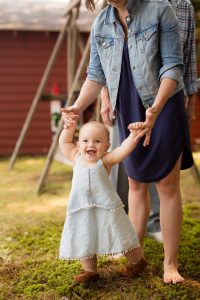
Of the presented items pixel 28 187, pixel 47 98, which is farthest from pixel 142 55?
pixel 47 98

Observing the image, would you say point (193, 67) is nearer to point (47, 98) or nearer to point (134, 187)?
point (134, 187)

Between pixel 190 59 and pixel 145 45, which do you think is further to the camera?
pixel 190 59

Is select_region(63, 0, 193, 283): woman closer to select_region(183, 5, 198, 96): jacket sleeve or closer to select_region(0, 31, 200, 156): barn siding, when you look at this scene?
select_region(183, 5, 198, 96): jacket sleeve

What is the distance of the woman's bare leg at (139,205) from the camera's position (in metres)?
2.60

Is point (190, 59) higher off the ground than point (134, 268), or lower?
higher

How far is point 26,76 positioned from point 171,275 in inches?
274

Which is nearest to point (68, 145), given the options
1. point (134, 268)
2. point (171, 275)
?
point (134, 268)

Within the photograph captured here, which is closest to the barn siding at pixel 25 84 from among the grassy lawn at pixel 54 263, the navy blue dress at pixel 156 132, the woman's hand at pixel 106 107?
the grassy lawn at pixel 54 263

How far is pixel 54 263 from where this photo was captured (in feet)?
9.32

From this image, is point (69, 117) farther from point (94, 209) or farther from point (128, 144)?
point (94, 209)

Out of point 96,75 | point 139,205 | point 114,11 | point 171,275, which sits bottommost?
point 171,275

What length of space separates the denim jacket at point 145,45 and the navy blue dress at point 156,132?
0.04 meters

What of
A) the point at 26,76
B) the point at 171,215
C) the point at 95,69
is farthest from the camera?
the point at 26,76

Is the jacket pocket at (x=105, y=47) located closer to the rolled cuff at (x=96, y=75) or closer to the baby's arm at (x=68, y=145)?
the rolled cuff at (x=96, y=75)
